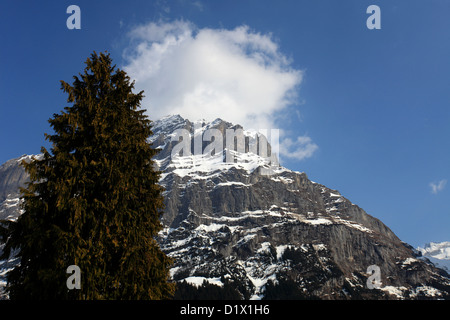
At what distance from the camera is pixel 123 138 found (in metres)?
15.1

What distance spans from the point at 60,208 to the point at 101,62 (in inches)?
290

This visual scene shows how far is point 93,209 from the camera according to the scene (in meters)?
13.4

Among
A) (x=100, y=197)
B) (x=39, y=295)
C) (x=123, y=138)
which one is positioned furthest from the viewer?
(x=123, y=138)

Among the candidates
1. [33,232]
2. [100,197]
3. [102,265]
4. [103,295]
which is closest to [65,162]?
[100,197]

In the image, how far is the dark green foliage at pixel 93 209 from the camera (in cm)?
1245

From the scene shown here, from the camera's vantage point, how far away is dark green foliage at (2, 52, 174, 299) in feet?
40.8

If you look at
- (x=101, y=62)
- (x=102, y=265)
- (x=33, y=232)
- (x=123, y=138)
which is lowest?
(x=102, y=265)

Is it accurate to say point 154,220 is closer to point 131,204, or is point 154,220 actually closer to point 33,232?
point 131,204

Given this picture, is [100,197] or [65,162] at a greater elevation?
[65,162]

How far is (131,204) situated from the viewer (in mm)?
14609
